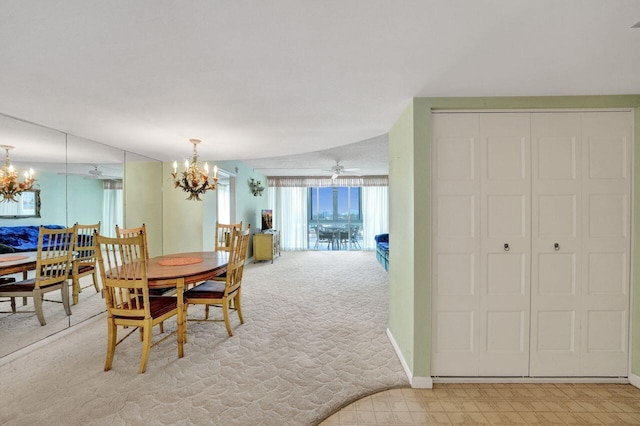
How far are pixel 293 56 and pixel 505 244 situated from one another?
6.83 feet

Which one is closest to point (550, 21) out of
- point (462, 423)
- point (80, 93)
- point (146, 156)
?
point (462, 423)

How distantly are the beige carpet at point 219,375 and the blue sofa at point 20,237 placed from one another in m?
1.03

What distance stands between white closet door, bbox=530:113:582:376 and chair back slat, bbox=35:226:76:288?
177 inches

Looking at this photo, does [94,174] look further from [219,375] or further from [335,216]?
[335,216]

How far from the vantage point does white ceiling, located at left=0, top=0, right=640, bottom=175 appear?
1.20 meters

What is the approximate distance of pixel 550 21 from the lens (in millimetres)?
1274

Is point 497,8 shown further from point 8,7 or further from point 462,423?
point 462,423

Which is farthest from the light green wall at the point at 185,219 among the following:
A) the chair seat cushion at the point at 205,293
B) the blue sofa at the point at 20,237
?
the chair seat cushion at the point at 205,293

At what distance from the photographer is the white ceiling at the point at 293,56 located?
120 cm

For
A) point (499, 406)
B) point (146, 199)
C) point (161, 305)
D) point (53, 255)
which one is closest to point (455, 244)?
point (499, 406)

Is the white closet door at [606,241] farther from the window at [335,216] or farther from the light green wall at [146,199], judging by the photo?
the window at [335,216]

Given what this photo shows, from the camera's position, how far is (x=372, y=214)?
9.02m

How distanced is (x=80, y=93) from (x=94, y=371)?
222 centimetres

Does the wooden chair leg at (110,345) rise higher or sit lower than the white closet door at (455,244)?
lower
